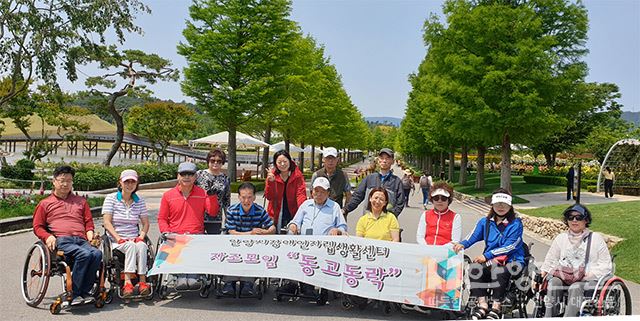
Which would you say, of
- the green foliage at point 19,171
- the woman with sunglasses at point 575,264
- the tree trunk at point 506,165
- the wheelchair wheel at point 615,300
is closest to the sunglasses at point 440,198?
the woman with sunglasses at point 575,264

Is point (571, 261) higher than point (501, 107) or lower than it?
lower

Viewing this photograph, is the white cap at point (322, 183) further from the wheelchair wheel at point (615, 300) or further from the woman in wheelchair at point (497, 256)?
the wheelchair wheel at point (615, 300)

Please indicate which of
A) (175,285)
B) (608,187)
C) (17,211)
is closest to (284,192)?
(175,285)

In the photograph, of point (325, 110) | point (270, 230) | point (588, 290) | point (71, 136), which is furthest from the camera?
point (325, 110)

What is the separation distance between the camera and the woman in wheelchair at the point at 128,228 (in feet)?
20.9

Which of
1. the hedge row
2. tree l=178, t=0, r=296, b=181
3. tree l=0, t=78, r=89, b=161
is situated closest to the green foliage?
tree l=0, t=78, r=89, b=161

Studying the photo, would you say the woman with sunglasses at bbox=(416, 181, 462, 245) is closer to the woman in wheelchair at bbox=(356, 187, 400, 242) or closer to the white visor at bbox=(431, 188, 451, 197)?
the white visor at bbox=(431, 188, 451, 197)

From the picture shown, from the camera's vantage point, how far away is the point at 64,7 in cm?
1402

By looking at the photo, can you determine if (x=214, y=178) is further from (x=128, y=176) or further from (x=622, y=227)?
(x=622, y=227)

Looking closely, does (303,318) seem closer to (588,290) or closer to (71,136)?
(588,290)

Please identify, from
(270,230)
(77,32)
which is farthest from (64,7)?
(270,230)

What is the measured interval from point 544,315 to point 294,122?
3205cm

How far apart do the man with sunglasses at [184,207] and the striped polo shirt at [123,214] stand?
280 millimetres

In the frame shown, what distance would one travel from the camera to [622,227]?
478 inches
